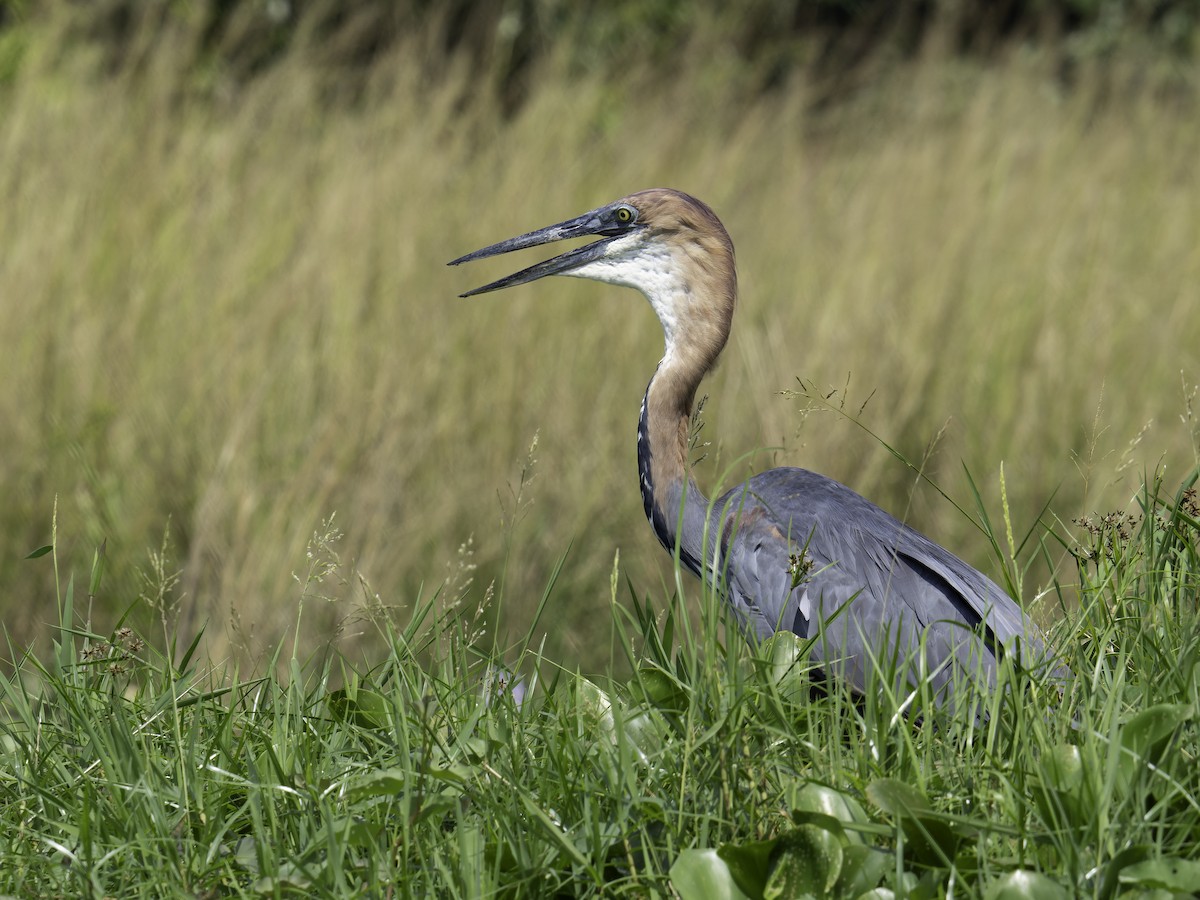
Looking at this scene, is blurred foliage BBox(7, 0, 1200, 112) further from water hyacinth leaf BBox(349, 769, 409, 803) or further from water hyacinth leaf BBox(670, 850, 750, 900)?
water hyacinth leaf BBox(670, 850, 750, 900)

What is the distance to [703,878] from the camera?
6.24ft

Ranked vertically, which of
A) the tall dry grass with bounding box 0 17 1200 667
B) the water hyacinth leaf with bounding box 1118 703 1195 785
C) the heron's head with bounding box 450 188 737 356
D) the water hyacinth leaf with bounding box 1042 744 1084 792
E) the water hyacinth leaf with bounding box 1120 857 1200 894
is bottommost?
the tall dry grass with bounding box 0 17 1200 667

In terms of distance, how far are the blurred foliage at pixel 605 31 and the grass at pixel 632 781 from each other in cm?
487

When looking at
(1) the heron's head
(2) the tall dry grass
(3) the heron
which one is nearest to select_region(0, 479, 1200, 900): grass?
(3) the heron

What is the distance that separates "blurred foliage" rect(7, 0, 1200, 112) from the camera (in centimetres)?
739

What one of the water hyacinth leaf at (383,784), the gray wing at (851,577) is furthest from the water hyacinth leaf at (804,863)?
the gray wing at (851,577)

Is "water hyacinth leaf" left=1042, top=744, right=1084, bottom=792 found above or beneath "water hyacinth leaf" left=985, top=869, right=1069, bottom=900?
above

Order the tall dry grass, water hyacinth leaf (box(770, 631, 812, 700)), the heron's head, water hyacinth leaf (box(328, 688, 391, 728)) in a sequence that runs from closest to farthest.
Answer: water hyacinth leaf (box(770, 631, 812, 700))
water hyacinth leaf (box(328, 688, 391, 728))
the heron's head
the tall dry grass

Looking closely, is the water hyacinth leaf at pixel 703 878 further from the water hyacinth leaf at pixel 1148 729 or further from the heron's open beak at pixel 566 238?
the heron's open beak at pixel 566 238

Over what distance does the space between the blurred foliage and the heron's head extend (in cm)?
335

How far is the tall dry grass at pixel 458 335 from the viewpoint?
4.93 metres

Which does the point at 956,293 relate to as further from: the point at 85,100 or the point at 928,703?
the point at 928,703

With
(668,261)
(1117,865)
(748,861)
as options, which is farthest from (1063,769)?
(668,261)

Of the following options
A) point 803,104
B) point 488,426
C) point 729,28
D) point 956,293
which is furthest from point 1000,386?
point 729,28
